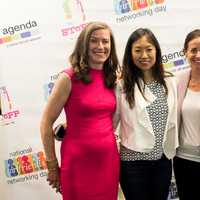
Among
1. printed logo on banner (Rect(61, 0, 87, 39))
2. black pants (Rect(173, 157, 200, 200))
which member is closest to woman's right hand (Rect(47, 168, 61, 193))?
black pants (Rect(173, 157, 200, 200))

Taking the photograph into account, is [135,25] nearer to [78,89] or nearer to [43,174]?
[78,89]

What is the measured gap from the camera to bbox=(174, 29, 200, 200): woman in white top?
171 centimetres

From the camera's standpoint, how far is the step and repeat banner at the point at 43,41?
2447mm

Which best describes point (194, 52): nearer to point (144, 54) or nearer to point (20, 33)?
point (144, 54)

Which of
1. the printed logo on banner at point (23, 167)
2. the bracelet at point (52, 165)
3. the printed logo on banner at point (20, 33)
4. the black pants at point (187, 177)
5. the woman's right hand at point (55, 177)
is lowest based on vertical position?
the printed logo on banner at point (23, 167)

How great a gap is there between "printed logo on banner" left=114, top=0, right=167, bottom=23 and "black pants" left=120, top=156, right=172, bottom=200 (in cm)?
118

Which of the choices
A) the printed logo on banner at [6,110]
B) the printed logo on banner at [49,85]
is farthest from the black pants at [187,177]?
the printed logo on banner at [6,110]

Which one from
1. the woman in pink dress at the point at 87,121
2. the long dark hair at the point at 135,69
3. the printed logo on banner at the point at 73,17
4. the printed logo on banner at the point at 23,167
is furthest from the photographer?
the printed logo on banner at the point at 23,167

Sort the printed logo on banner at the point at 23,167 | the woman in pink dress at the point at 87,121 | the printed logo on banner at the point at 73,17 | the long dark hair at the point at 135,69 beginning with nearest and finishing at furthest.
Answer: the woman in pink dress at the point at 87,121
the long dark hair at the point at 135,69
the printed logo on banner at the point at 73,17
the printed logo on banner at the point at 23,167

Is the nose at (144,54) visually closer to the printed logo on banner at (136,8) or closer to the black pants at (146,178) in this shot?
the black pants at (146,178)

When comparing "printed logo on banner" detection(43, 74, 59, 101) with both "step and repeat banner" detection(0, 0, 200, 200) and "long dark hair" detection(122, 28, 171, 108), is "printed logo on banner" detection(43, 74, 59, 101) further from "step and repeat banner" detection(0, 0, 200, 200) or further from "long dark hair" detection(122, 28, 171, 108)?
"long dark hair" detection(122, 28, 171, 108)

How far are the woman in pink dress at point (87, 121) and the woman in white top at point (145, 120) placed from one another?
6 cm

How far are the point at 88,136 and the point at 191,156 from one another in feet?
1.82

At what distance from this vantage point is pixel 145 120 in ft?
5.27
